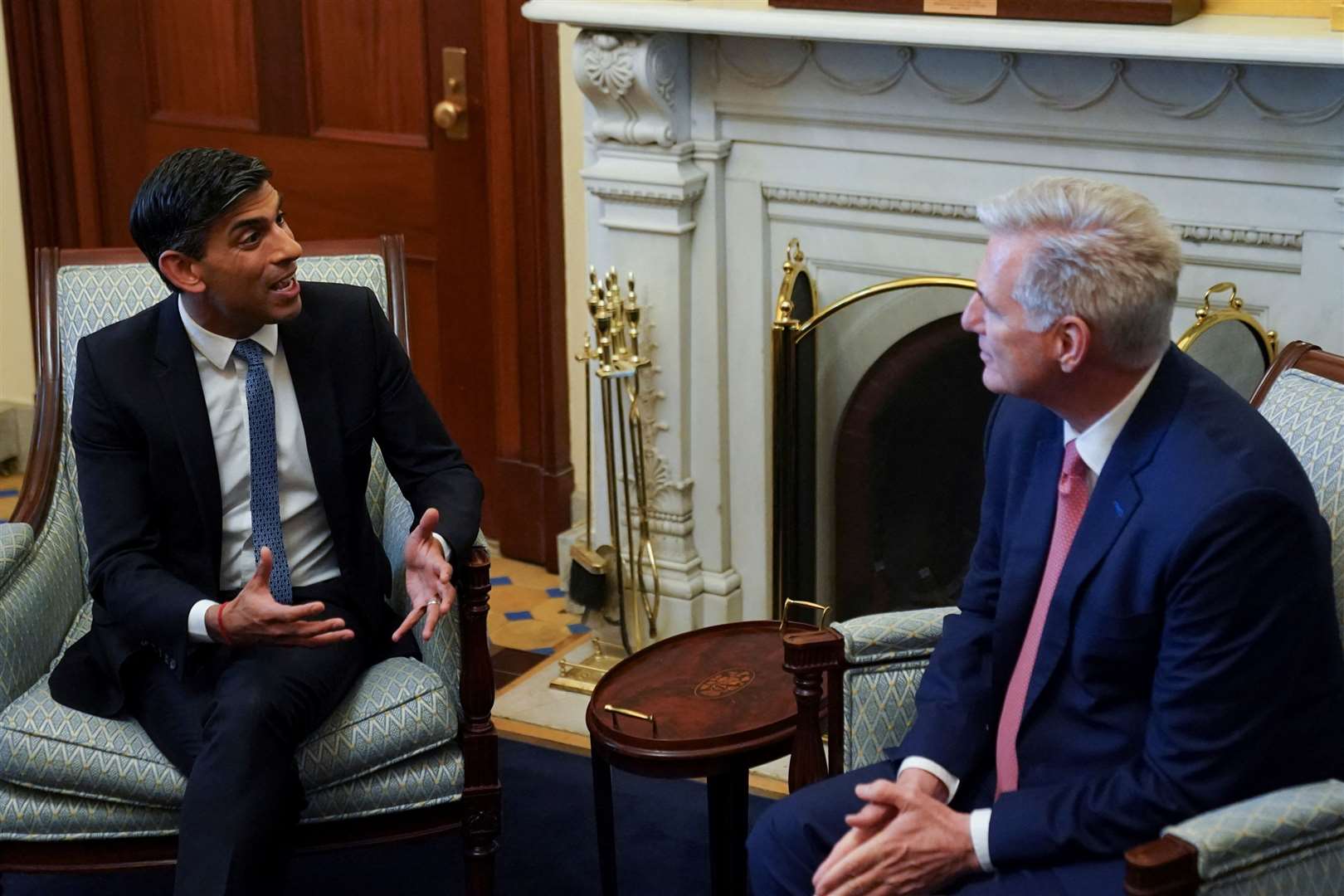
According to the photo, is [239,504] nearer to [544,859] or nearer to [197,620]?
[197,620]

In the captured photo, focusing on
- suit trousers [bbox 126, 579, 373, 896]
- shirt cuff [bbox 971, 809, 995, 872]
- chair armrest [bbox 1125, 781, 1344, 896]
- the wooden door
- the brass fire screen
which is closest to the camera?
chair armrest [bbox 1125, 781, 1344, 896]

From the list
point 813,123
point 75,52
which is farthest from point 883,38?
point 75,52

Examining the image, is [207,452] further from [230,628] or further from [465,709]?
[465,709]

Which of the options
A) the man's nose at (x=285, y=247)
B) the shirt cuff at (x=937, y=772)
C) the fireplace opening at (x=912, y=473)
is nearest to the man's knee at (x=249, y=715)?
the man's nose at (x=285, y=247)

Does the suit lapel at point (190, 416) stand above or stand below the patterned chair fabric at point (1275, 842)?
above

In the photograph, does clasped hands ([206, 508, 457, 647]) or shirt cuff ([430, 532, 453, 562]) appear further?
shirt cuff ([430, 532, 453, 562])

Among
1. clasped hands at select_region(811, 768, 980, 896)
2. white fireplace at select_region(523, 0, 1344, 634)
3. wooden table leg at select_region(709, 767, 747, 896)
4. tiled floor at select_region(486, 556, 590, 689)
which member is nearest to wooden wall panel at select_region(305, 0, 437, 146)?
white fireplace at select_region(523, 0, 1344, 634)

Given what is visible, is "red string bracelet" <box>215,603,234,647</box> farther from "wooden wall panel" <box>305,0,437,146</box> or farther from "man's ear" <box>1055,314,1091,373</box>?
"wooden wall panel" <box>305,0,437,146</box>

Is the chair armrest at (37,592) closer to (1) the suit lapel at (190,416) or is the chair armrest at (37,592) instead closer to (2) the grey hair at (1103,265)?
(1) the suit lapel at (190,416)

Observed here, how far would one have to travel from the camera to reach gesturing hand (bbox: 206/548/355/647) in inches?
93.4

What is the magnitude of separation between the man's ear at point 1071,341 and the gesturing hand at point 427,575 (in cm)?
100

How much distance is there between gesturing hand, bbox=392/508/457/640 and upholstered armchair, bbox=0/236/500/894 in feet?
0.17

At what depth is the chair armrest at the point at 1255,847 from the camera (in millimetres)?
1753

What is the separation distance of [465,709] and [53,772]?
59 cm
